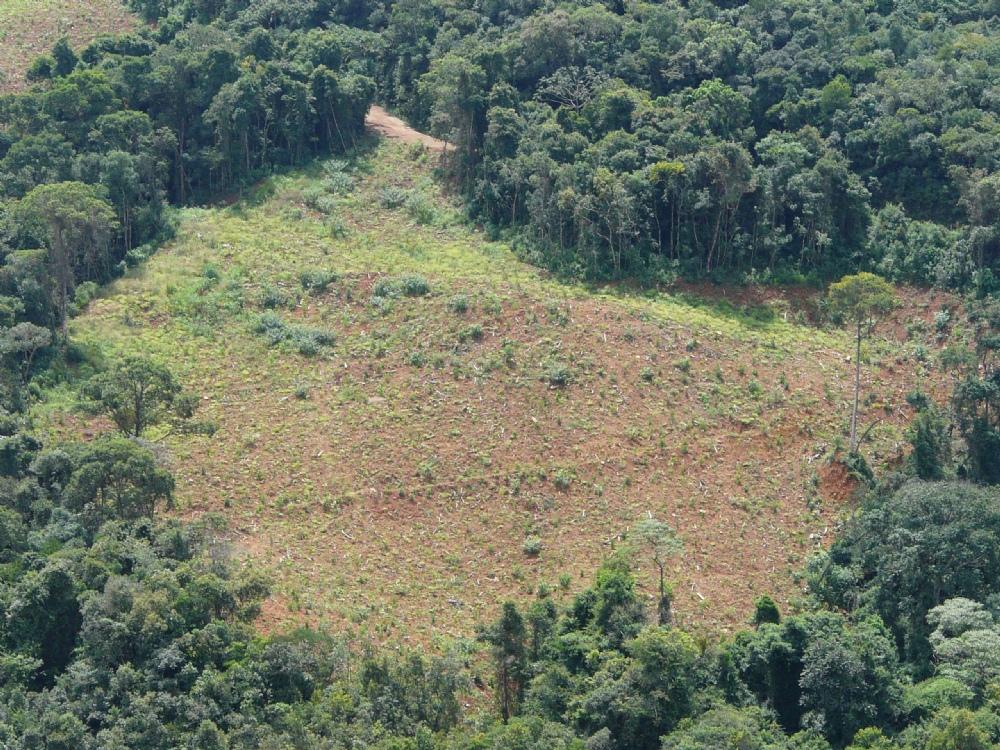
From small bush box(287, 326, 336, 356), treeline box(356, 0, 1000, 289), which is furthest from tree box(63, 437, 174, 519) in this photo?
treeline box(356, 0, 1000, 289)

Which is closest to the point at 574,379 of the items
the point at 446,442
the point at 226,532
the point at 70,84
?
the point at 446,442

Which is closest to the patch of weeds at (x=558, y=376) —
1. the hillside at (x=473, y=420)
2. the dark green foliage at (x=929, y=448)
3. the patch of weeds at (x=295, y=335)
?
the hillside at (x=473, y=420)

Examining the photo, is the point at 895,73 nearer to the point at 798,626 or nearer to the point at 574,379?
the point at 574,379

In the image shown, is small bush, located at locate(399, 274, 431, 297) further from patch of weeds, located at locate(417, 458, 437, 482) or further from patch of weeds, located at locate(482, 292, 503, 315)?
patch of weeds, located at locate(417, 458, 437, 482)

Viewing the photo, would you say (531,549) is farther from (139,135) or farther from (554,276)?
(139,135)

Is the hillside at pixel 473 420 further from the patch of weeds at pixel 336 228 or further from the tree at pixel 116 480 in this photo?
the tree at pixel 116 480

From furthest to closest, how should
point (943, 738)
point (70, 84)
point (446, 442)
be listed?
point (70, 84)
point (446, 442)
point (943, 738)
